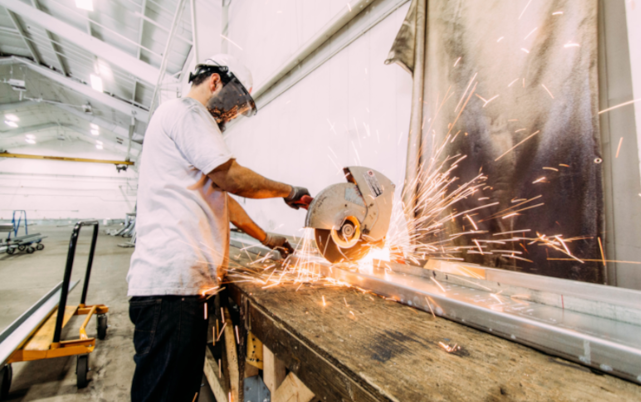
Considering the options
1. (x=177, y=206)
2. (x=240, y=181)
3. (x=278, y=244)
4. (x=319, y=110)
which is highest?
(x=319, y=110)

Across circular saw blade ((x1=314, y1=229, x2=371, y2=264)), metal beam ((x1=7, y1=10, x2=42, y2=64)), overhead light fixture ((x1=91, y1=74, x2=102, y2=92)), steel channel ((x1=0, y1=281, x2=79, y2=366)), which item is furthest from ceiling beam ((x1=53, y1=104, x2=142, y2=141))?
circular saw blade ((x1=314, y1=229, x2=371, y2=264))

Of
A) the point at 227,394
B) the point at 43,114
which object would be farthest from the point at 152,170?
the point at 43,114

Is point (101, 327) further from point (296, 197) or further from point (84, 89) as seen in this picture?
point (84, 89)

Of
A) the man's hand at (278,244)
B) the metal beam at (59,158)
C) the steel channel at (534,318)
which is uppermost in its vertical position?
the metal beam at (59,158)

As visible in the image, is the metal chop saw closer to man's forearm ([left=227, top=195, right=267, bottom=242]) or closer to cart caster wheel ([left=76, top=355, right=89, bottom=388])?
man's forearm ([left=227, top=195, right=267, bottom=242])

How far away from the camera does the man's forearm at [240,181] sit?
3.50 ft

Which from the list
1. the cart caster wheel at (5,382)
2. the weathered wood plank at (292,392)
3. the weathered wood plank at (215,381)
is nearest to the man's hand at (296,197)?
the weathered wood plank at (292,392)

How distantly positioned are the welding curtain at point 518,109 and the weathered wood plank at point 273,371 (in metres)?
1.01

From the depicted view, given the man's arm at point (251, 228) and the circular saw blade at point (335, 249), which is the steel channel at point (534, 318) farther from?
the man's arm at point (251, 228)

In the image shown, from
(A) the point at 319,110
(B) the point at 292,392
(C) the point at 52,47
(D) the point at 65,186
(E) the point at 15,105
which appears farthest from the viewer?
(D) the point at 65,186

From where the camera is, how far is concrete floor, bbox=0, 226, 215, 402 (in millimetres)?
1841

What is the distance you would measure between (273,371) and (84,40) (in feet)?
27.9

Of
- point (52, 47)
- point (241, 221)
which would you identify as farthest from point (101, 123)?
point (241, 221)

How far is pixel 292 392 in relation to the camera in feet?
3.18
